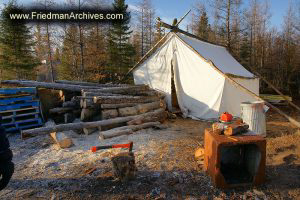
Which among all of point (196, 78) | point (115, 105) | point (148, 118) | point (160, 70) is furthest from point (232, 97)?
point (115, 105)

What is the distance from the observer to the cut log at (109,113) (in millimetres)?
6785

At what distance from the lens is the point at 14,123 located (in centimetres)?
649

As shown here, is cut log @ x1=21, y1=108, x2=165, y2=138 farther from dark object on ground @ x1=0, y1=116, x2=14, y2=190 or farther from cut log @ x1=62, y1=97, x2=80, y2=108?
dark object on ground @ x1=0, y1=116, x2=14, y2=190

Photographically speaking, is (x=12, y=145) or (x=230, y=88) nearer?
(x=12, y=145)

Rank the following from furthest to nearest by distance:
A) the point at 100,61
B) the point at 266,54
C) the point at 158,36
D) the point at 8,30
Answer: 1. the point at 158,36
2. the point at 266,54
3. the point at 100,61
4. the point at 8,30

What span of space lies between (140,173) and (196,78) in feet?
19.6

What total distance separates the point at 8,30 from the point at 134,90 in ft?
45.8

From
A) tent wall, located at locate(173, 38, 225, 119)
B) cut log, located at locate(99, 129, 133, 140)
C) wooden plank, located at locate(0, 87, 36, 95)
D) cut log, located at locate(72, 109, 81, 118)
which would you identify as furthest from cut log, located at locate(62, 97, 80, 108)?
tent wall, located at locate(173, 38, 225, 119)

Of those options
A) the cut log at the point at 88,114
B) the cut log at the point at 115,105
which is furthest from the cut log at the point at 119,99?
the cut log at the point at 88,114

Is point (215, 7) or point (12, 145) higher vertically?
A: point (215, 7)

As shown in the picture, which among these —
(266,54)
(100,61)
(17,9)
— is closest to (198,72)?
(100,61)

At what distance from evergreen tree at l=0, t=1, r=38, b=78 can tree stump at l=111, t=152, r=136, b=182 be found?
53.8 feet

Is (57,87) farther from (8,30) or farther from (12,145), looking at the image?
(8,30)

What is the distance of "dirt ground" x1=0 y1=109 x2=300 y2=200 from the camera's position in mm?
3234
